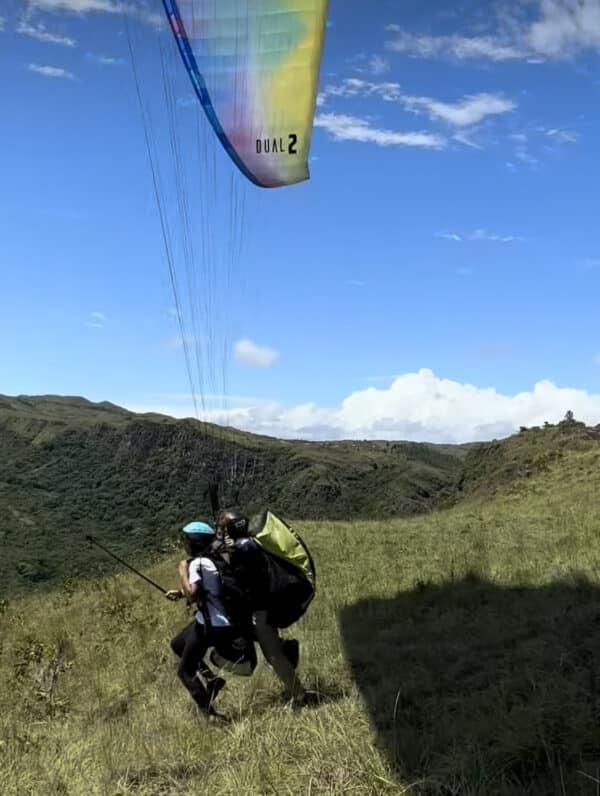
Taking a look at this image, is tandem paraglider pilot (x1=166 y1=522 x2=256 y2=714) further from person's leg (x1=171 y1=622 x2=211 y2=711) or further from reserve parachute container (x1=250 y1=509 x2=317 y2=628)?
reserve parachute container (x1=250 y1=509 x2=317 y2=628)

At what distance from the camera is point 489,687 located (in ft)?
15.9

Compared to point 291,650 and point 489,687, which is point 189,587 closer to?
point 291,650

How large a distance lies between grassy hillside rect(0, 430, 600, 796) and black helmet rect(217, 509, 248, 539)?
1174 mm

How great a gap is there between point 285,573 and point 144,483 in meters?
63.1

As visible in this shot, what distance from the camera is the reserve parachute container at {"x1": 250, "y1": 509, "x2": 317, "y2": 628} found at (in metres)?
5.58

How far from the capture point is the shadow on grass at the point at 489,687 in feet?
11.5

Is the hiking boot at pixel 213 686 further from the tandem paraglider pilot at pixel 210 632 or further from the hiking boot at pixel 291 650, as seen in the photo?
the hiking boot at pixel 291 650

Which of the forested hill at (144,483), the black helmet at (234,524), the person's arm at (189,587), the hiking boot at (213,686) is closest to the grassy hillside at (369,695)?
the hiking boot at (213,686)

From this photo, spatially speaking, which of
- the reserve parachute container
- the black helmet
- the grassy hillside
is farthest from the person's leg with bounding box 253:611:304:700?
the black helmet

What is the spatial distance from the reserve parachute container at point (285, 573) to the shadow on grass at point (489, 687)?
727 mm

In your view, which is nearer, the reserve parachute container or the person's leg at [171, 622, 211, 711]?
the person's leg at [171, 622, 211, 711]

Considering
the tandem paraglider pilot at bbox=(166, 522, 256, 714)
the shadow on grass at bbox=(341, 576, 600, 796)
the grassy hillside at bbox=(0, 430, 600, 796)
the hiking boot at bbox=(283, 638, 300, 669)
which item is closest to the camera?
the shadow on grass at bbox=(341, 576, 600, 796)

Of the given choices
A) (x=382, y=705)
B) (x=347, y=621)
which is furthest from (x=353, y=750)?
(x=347, y=621)

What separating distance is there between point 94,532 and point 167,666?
4995 centimetres
